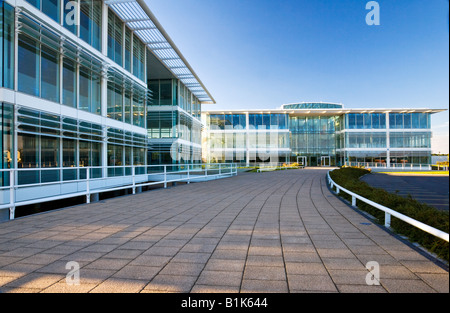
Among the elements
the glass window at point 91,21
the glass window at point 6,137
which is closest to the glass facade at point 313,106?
the glass window at point 91,21

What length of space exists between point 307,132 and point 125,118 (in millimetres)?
46869

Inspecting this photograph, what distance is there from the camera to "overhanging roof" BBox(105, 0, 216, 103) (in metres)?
17.3

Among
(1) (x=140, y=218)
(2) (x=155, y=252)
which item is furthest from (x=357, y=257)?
(1) (x=140, y=218)

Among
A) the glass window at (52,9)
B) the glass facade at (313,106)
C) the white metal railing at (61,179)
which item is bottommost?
the white metal railing at (61,179)

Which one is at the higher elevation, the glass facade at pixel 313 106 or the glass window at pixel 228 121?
the glass facade at pixel 313 106

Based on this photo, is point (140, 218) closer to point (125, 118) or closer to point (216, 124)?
point (125, 118)

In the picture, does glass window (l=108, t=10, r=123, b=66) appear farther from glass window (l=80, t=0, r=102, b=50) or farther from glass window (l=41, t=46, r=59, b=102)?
glass window (l=41, t=46, r=59, b=102)

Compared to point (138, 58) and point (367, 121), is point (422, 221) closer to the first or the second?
point (138, 58)

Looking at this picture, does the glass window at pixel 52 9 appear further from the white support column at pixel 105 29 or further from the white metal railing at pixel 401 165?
the white metal railing at pixel 401 165

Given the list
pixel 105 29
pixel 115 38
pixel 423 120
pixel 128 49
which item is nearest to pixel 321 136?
pixel 423 120

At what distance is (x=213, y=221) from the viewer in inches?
247

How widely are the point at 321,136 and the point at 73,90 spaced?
5391cm

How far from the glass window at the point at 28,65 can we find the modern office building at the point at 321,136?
44356mm

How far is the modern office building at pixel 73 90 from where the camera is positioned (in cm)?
1091
